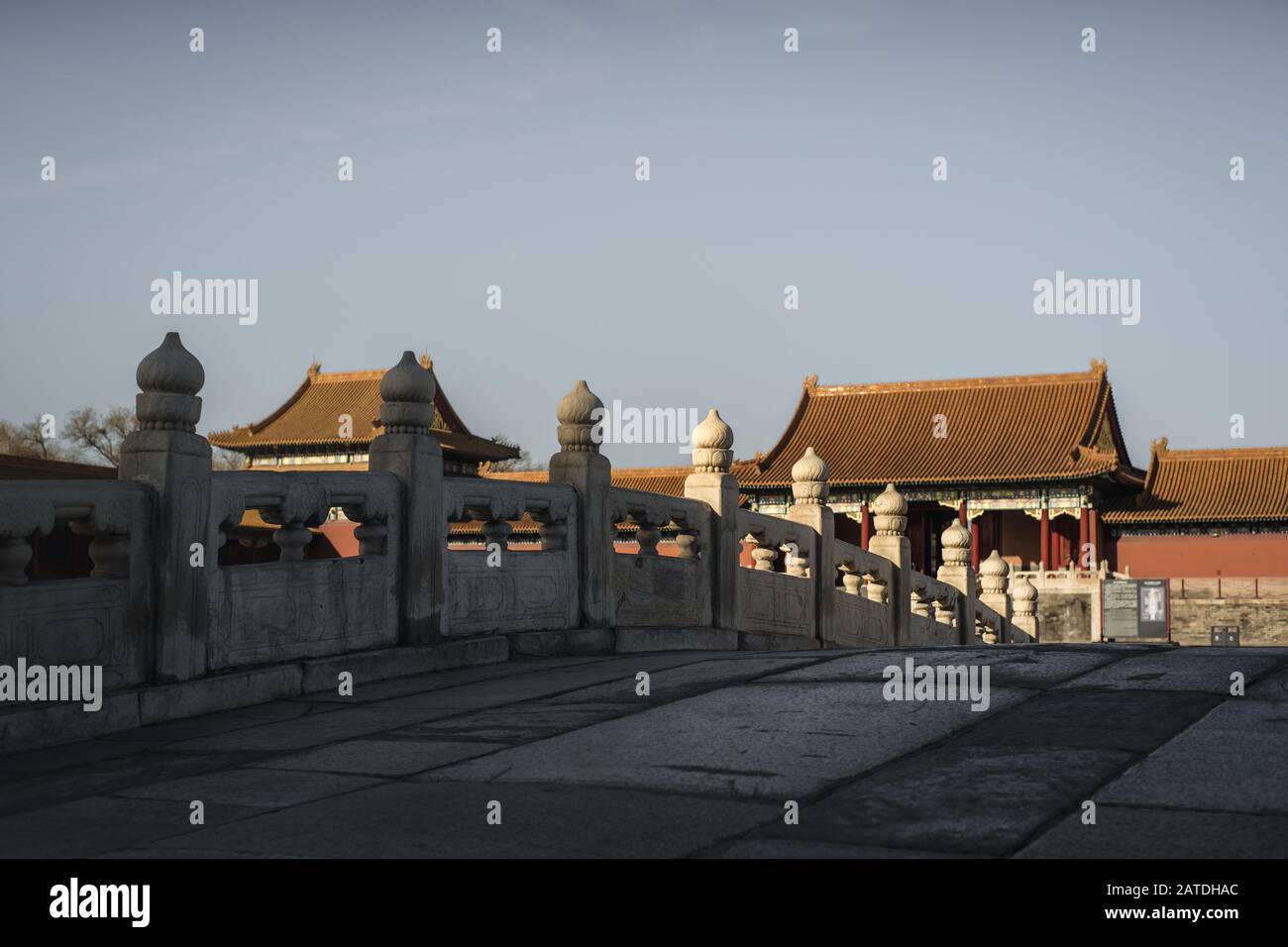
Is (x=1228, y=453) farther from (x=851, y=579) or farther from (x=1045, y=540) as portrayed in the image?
(x=851, y=579)

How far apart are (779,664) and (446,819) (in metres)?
3.56

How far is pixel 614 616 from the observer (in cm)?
930

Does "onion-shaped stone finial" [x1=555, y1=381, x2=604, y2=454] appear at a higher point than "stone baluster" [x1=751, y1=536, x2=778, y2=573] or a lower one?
higher

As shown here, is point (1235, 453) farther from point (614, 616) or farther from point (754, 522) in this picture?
point (614, 616)

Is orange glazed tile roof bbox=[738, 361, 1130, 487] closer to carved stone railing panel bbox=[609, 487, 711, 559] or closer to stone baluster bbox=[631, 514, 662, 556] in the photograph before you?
carved stone railing panel bbox=[609, 487, 711, 559]

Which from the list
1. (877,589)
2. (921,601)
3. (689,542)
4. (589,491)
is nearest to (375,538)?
(589,491)

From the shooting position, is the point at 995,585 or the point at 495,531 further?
the point at 995,585

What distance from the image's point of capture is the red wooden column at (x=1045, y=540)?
36.0 meters

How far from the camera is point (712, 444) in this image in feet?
35.0

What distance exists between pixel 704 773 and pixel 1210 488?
33.8 m

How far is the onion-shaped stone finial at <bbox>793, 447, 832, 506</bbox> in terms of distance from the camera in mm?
12461

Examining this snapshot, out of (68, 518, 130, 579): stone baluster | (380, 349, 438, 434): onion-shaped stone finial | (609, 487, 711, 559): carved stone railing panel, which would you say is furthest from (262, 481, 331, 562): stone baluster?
(609, 487, 711, 559): carved stone railing panel

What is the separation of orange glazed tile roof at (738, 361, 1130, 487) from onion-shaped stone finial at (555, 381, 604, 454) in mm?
28028
